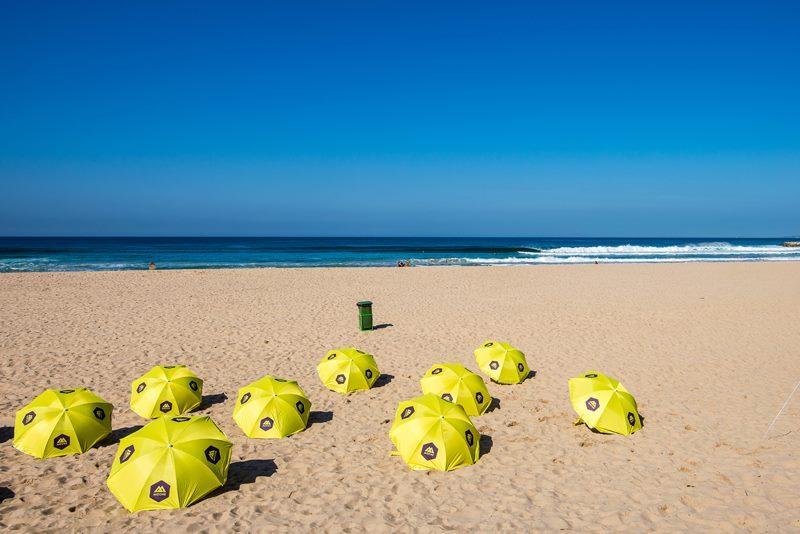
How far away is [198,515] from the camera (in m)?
5.83

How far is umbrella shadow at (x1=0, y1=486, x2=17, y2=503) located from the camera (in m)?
6.09

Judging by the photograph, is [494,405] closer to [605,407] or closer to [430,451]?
[605,407]

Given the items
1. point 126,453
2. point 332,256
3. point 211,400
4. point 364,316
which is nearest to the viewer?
point 126,453

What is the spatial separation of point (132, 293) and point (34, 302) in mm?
3946

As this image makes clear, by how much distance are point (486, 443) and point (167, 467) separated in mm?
4749

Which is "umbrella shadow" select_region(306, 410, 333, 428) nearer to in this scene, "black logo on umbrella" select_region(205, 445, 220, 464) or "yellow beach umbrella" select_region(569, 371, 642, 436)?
"black logo on umbrella" select_region(205, 445, 220, 464)

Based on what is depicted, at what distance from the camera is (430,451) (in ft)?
22.4

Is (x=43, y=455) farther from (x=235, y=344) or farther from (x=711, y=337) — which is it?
(x=711, y=337)

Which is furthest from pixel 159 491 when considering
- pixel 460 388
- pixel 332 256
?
pixel 332 256

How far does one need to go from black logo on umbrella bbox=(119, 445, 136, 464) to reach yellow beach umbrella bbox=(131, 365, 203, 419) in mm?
2817

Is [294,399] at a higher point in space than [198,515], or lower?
higher

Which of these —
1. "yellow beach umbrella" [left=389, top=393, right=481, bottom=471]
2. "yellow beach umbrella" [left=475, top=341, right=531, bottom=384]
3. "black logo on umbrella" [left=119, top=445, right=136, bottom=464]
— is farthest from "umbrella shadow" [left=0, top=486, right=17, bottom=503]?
"yellow beach umbrella" [left=475, top=341, right=531, bottom=384]

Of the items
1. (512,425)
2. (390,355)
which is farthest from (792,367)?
(390,355)

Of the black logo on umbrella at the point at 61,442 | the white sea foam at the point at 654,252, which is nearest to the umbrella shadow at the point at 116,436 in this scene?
the black logo on umbrella at the point at 61,442
